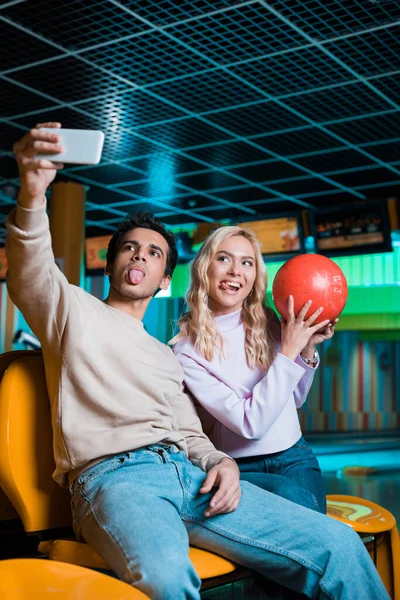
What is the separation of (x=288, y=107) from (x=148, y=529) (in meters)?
4.70

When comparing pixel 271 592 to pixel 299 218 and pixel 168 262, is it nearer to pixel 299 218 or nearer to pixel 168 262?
pixel 168 262

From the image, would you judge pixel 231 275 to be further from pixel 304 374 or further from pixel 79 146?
pixel 79 146

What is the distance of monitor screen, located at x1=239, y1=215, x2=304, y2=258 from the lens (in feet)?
28.7

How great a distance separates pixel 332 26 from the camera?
466 centimetres

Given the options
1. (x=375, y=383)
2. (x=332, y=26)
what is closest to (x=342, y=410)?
(x=375, y=383)

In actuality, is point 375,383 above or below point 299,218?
below

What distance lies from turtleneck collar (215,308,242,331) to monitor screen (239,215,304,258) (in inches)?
239

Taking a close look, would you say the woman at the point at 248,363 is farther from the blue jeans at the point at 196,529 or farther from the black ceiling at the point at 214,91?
the black ceiling at the point at 214,91

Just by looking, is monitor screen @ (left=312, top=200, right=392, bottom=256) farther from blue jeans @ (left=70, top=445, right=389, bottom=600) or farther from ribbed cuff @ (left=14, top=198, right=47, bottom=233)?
ribbed cuff @ (left=14, top=198, right=47, bottom=233)

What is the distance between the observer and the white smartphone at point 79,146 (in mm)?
1595

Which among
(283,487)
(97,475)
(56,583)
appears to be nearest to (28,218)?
(97,475)

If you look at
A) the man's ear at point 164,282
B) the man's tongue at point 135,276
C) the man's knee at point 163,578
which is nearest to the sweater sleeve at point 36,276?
the man's tongue at point 135,276

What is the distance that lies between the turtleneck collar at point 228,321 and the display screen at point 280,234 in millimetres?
6091

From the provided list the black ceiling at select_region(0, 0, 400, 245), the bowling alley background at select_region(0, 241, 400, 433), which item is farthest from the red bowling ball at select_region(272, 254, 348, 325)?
the bowling alley background at select_region(0, 241, 400, 433)
